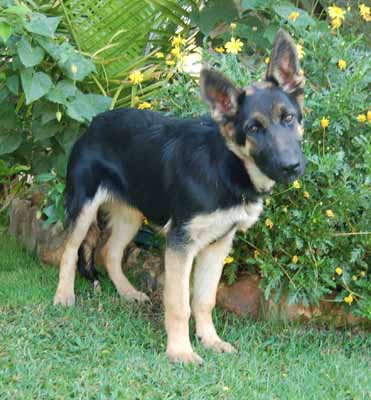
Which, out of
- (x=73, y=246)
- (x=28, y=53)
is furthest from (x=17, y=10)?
(x=73, y=246)

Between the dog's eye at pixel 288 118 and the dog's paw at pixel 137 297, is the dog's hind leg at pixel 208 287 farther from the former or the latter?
the dog's eye at pixel 288 118

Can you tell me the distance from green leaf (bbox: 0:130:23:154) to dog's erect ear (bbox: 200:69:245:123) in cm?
232

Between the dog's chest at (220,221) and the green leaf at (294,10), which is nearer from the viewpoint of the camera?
the dog's chest at (220,221)

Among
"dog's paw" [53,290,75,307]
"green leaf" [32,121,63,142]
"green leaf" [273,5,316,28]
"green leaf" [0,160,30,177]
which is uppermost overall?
"green leaf" [273,5,316,28]

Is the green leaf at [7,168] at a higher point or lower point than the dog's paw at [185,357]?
higher

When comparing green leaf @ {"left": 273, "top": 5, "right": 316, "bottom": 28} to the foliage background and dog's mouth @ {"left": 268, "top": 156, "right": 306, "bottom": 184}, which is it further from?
dog's mouth @ {"left": 268, "top": 156, "right": 306, "bottom": 184}

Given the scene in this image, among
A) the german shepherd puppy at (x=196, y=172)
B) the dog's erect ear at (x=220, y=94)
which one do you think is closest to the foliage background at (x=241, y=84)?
the german shepherd puppy at (x=196, y=172)

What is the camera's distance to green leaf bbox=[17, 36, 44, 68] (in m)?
4.77

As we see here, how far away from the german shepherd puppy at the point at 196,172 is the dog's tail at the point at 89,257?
0.22 metres

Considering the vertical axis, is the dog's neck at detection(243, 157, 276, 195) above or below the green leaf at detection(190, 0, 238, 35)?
below

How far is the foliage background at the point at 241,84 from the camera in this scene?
4539mm

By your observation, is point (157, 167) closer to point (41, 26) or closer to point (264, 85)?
point (264, 85)

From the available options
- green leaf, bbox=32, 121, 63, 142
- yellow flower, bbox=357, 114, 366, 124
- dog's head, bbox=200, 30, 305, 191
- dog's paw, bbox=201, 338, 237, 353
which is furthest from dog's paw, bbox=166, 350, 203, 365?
green leaf, bbox=32, 121, 63, 142

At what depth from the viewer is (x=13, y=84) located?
5125mm
